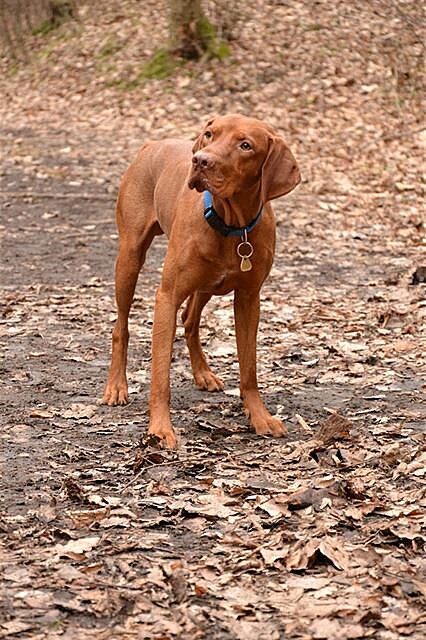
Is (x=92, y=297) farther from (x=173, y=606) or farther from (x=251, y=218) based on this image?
(x=173, y=606)

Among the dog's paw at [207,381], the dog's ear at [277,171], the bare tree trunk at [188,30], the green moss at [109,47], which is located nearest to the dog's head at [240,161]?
the dog's ear at [277,171]

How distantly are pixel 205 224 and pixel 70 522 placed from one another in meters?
1.86

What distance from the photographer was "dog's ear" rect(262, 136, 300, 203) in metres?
5.50

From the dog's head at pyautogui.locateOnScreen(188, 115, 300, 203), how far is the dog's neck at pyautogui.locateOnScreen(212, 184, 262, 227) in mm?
47

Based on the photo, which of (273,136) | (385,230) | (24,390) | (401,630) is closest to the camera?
(401,630)

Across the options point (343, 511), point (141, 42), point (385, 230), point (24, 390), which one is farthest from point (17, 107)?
point (343, 511)

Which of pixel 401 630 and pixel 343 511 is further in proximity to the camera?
pixel 343 511

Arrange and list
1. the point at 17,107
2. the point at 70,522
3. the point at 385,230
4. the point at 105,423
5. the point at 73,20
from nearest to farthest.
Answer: the point at 70,522 → the point at 105,423 → the point at 385,230 → the point at 17,107 → the point at 73,20

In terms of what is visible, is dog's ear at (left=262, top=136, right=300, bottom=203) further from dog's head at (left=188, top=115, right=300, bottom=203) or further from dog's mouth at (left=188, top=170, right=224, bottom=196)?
dog's mouth at (left=188, top=170, right=224, bottom=196)

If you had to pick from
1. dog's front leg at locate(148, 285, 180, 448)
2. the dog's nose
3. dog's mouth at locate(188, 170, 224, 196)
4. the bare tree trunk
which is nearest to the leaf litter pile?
dog's front leg at locate(148, 285, 180, 448)

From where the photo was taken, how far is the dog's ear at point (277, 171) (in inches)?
216

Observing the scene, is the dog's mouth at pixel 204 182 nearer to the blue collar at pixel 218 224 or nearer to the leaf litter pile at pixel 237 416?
the blue collar at pixel 218 224

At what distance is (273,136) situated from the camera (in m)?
5.50

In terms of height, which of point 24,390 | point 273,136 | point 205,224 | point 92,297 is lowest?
point 92,297
